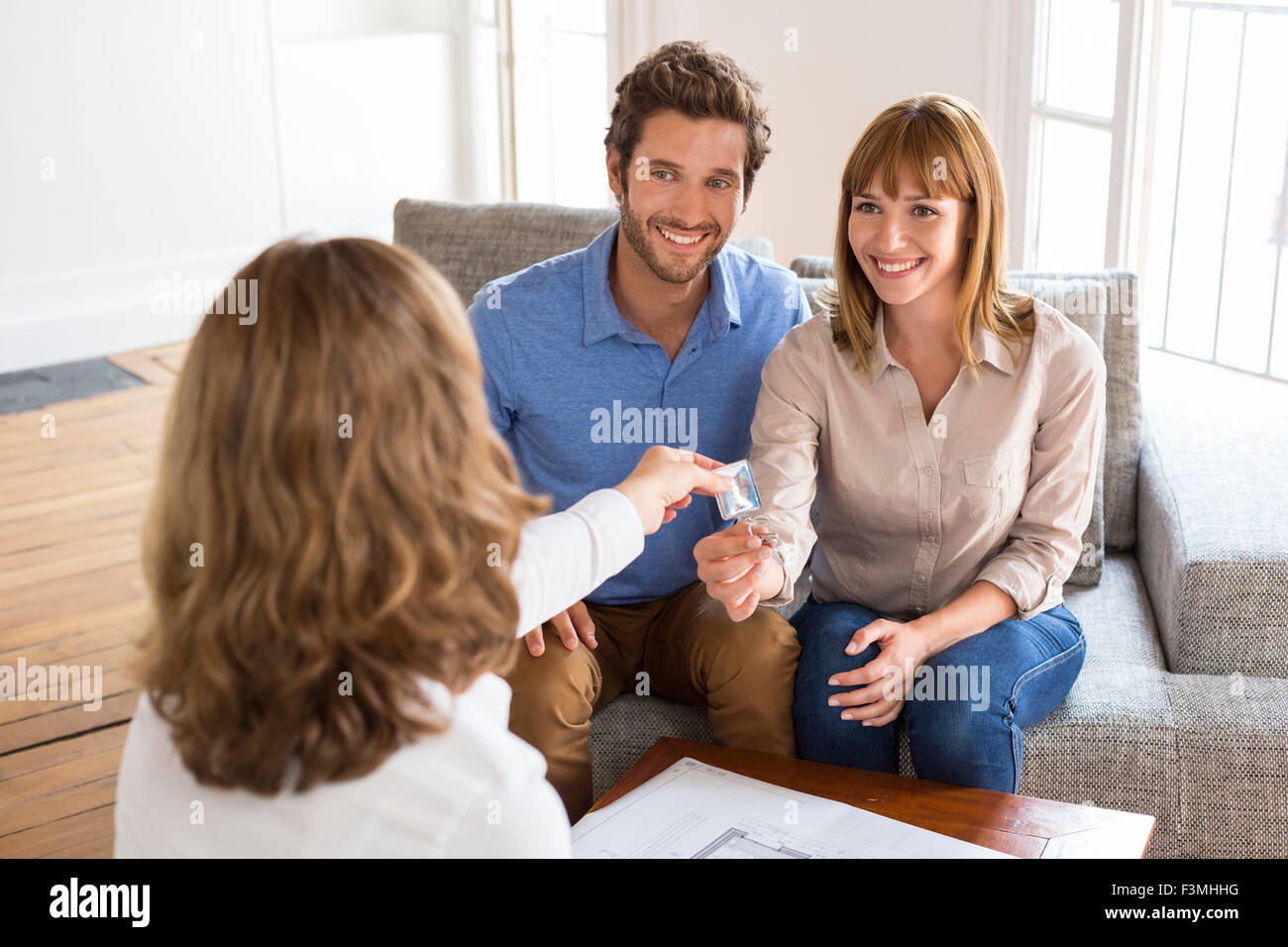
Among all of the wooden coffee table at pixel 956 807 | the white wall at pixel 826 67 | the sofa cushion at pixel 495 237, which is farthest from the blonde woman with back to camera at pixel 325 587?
the white wall at pixel 826 67

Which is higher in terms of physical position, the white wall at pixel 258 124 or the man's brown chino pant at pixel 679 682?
the white wall at pixel 258 124

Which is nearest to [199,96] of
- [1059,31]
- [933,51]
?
[933,51]

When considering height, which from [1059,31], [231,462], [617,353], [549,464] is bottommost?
[549,464]

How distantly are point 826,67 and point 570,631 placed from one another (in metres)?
2.26

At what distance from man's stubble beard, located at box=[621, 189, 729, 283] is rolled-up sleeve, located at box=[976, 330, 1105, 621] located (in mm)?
504

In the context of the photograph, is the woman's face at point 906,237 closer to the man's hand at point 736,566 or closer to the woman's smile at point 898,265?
the woman's smile at point 898,265

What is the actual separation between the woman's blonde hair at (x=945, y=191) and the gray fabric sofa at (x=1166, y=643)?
367 mm

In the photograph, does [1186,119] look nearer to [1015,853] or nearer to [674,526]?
[674,526]

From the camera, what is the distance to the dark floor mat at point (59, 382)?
412 cm

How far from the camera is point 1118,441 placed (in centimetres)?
214

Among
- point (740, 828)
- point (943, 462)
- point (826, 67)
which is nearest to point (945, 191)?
point (943, 462)

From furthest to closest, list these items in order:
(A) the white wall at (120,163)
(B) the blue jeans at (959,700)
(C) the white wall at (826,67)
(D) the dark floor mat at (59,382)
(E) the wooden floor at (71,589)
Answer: (A) the white wall at (120,163)
(D) the dark floor mat at (59,382)
(C) the white wall at (826,67)
(E) the wooden floor at (71,589)
(B) the blue jeans at (959,700)

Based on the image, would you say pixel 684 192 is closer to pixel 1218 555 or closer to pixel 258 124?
pixel 1218 555
